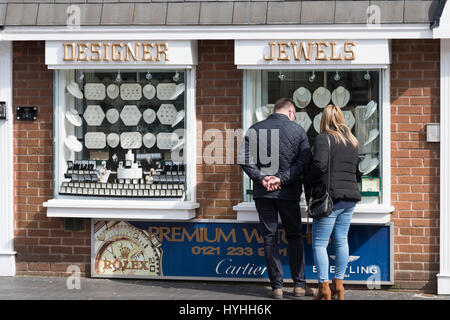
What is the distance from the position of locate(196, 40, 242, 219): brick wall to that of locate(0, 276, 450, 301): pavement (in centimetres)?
82

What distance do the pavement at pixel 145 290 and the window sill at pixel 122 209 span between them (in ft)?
2.46

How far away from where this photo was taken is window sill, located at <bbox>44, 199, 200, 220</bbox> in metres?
9.51

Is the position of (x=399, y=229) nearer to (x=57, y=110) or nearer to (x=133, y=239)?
(x=133, y=239)

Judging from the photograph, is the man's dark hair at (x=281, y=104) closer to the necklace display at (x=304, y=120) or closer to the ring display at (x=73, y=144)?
the necklace display at (x=304, y=120)

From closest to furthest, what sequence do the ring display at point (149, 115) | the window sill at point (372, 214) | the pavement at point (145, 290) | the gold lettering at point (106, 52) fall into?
the pavement at point (145, 290) < the window sill at point (372, 214) < the gold lettering at point (106, 52) < the ring display at point (149, 115)

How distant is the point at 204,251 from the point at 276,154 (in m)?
1.59

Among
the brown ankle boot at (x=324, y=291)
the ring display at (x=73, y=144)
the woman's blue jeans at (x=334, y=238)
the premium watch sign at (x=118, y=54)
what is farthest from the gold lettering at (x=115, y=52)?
the brown ankle boot at (x=324, y=291)

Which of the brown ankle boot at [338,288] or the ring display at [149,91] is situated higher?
the ring display at [149,91]

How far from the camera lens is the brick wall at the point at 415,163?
30.2 feet

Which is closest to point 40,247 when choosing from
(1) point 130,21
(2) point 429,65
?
(1) point 130,21

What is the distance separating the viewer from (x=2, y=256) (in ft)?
32.8

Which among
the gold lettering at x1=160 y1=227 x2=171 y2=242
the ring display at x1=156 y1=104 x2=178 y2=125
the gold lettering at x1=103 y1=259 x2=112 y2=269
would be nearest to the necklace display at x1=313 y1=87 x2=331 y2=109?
the ring display at x1=156 y1=104 x2=178 y2=125

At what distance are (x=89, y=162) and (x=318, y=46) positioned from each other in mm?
2951

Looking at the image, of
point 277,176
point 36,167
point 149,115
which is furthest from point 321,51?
point 36,167
